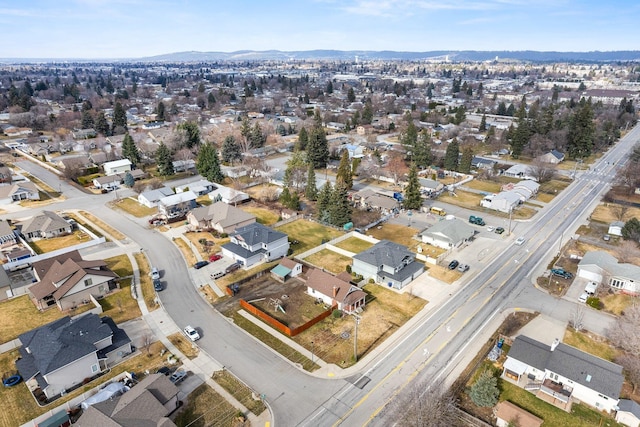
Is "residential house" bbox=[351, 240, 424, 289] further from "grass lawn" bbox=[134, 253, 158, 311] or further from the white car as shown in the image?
"grass lawn" bbox=[134, 253, 158, 311]

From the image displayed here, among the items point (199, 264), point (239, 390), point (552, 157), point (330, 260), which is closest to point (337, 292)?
point (330, 260)

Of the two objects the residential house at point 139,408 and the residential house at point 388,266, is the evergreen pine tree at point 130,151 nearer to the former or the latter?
the residential house at point 388,266

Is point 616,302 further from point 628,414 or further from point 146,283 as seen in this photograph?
point 146,283

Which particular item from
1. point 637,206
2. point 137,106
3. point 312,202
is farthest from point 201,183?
point 137,106

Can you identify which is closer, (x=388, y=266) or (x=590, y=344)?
(x=590, y=344)

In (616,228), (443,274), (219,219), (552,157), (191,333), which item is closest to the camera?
(191,333)

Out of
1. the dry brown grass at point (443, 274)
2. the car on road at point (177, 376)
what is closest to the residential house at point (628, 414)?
the dry brown grass at point (443, 274)

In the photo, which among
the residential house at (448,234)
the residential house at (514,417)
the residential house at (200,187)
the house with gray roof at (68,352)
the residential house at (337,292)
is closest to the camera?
the residential house at (514,417)

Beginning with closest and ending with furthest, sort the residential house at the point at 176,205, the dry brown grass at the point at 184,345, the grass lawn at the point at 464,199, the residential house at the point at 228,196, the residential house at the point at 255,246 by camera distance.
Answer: the dry brown grass at the point at 184,345 → the residential house at the point at 255,246 → the residential house at the point at 176,205 → the residential house at the point at 228,196 → the grass lawn at the point at 464,199
